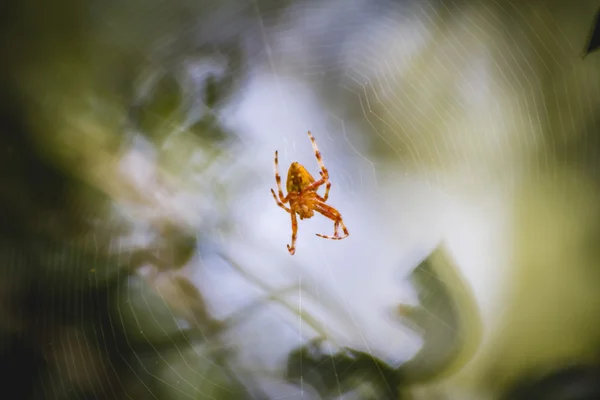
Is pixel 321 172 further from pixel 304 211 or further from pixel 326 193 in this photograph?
pixel 304 211

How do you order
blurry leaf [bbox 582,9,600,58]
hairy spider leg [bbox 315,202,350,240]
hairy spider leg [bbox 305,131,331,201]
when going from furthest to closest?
hairy spider leg [bbox 315,202,350,240] → hairy spider leg [bbox 305,131,331,201] → blurry leaf [bbox 582,9,600,58]

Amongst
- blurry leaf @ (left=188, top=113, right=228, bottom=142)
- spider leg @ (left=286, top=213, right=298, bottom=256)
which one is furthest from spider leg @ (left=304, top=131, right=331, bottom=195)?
blurry leaf @ (left=188, top=113, right=228, bottom=142)

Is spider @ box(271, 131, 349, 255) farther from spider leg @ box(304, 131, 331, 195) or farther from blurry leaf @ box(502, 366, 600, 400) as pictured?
blurry leaf @ box(502, 366, 600, 400)

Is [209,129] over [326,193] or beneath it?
over

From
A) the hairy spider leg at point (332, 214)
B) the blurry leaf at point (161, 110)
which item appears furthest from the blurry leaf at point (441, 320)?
the blurry leaf at point (161, 110)

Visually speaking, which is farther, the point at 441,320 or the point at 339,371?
the point at 339,371

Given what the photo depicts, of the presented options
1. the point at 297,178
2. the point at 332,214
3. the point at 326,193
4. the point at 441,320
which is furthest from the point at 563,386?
the point at 297,178
